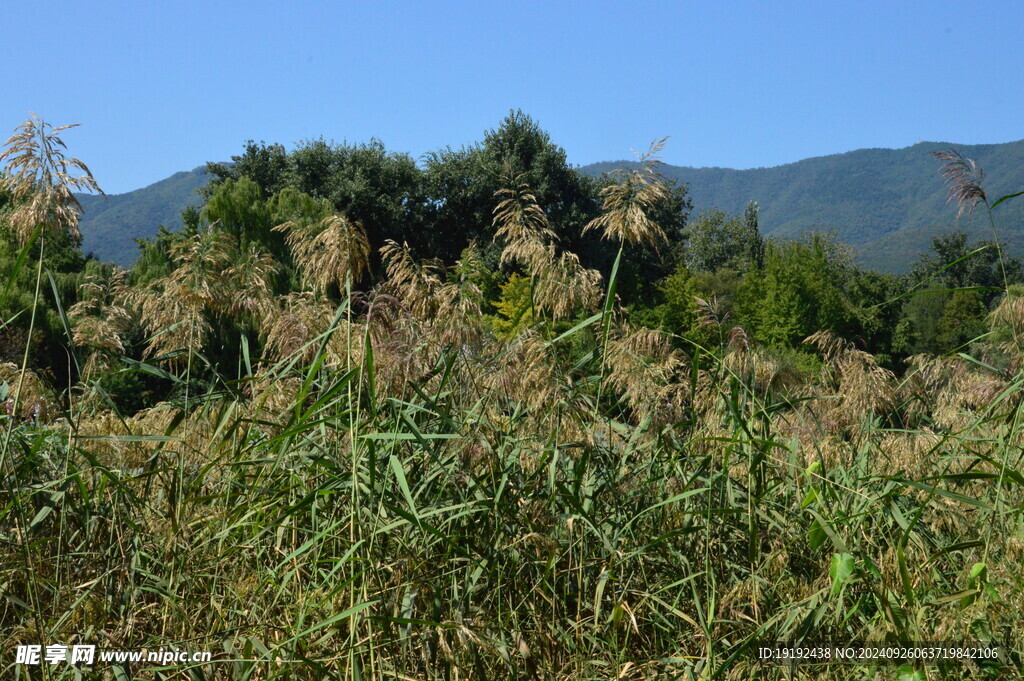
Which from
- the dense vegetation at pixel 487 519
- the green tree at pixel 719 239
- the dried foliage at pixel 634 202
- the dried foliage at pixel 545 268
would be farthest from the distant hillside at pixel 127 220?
the dense vegetation at pixel 487 519

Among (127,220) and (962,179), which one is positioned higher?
(127,220)

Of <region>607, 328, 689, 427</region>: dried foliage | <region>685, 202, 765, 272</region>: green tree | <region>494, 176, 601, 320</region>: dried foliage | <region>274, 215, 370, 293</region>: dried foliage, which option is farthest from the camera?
<region>685, 202, 765, 272</region>: green tree

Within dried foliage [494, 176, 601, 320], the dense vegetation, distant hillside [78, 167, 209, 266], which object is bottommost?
the dense vegetation

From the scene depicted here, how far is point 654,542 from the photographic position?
1.61 metres

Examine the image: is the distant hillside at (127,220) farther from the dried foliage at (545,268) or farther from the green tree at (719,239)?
the dried foliage at (545,268)

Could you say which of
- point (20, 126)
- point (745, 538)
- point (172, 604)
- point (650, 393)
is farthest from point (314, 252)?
point (745, 538)

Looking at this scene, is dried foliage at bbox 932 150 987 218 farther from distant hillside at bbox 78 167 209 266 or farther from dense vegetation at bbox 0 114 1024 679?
distant hillside at bbox 78 167 209 266

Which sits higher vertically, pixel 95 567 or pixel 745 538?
pixel 95 567

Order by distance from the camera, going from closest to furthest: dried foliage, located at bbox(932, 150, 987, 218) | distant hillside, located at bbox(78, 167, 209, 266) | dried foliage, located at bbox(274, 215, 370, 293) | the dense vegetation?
the dense vegetation, dried foliage, located at bbox(932, 150, 987, 218), dried foliage, located at bbox(274, 215, 370, 293), distant hillside, located at bbox(78, 167, 209, 266)

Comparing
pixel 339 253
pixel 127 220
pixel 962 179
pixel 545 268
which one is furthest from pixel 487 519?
pixel 127 220

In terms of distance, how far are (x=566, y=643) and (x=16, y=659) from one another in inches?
38.0

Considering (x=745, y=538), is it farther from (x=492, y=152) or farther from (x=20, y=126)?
(x=492, y=152)

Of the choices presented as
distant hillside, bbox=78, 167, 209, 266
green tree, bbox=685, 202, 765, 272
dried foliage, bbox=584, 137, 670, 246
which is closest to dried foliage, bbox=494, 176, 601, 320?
dried foliage, bbox=584, 137, 670, 246

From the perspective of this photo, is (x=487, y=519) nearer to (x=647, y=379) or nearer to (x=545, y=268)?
(x=647, y=379)
